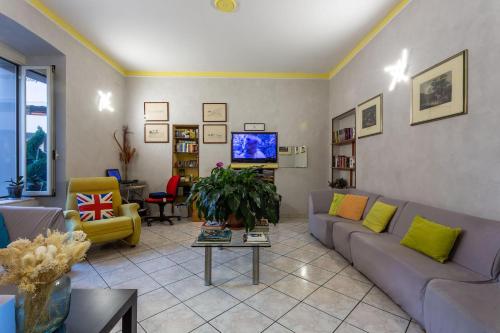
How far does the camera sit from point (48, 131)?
3066mm

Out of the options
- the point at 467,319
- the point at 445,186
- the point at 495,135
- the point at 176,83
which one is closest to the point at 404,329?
the point at 467,319

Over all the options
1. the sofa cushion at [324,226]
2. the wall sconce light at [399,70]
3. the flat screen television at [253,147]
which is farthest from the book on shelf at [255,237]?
the flat screen television at [253,147]

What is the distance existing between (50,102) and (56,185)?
3.74 feet

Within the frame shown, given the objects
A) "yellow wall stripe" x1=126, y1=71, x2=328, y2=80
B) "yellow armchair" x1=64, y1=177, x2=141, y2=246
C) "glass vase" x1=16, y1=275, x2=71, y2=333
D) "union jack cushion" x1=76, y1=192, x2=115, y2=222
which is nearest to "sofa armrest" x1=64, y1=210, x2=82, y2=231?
"yellow armchair" x1=64, y1=177, x2=141, y2=246

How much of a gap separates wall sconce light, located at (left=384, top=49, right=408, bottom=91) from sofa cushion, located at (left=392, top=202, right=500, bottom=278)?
1.61 meters

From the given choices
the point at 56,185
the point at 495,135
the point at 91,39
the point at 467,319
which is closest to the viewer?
the point at 467,319

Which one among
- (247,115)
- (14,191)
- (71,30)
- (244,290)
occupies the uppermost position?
(71,30)

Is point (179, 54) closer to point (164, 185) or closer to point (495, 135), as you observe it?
point (164, 185)

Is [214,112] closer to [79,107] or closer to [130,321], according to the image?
[79,107]

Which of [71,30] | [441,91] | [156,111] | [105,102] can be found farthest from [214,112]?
[441,91]

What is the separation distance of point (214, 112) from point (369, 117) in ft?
9.70

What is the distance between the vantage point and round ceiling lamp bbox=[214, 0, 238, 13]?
8.59ft

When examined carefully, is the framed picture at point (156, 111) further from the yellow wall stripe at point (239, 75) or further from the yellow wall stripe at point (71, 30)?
the yellow wall stripe at point (71, 30)

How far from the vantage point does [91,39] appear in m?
3.48
